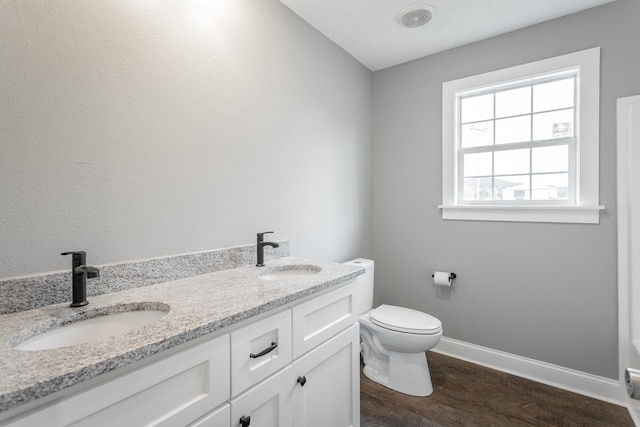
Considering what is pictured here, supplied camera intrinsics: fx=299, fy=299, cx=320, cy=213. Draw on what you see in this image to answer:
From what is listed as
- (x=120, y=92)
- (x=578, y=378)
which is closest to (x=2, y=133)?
(x=120, y=92)

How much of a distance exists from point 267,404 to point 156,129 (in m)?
1.16

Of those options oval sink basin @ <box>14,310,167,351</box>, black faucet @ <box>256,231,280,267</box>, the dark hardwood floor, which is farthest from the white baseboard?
oval sink basin @ <box>14,310,167,351</box>

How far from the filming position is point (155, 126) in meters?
1.27

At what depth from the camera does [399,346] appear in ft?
6.25

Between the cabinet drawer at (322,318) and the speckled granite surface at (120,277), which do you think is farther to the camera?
the cabinet drawer at (322,318)

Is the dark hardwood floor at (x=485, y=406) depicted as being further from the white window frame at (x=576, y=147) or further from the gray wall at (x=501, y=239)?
the white window frame at (x=576, y=147)

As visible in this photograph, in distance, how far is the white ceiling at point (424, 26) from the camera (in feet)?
6.08

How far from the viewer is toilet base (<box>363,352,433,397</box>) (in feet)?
6.35

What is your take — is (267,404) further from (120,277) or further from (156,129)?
(156,129)

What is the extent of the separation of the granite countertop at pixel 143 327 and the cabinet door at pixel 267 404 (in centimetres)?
25

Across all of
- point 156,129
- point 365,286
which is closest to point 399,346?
point 365,286

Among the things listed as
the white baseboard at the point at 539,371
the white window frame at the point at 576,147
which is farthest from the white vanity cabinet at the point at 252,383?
the white window frame at the point at 576,147

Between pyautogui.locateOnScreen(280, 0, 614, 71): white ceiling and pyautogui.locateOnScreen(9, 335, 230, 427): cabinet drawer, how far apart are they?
200 cm

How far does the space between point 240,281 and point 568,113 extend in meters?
2.38
